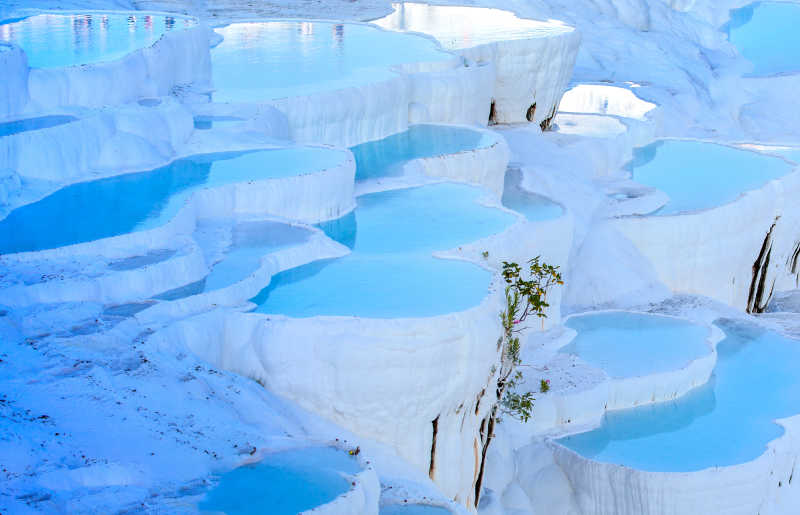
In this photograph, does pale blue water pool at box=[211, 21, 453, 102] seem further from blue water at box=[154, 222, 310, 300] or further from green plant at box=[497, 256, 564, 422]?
green plant at box=[497, 256, 564, 422]

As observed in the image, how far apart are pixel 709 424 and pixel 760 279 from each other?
625 cm

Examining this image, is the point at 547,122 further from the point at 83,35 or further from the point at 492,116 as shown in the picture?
the point at 83,35

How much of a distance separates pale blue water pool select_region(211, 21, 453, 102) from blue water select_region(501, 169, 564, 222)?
2.23 metres

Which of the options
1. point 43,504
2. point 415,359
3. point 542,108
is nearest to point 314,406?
point 415,359

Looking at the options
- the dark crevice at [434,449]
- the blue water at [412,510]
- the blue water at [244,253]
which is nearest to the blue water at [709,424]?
the dark crevice at [434,449]

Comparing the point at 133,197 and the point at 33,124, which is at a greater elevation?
the point at 33,124

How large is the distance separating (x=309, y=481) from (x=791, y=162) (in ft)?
42.4

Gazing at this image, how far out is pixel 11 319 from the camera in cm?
665

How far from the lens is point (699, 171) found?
16.1 metres

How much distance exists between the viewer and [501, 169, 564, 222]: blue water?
1230 centimetres

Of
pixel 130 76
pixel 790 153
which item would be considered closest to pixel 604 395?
pixel 130 76

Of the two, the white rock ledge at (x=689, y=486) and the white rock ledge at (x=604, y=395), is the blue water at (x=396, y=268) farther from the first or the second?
the white rock ledge at (x=689, y=486)

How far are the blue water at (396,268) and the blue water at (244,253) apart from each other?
276mm

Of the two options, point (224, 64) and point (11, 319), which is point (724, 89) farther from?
point (11, 319)
